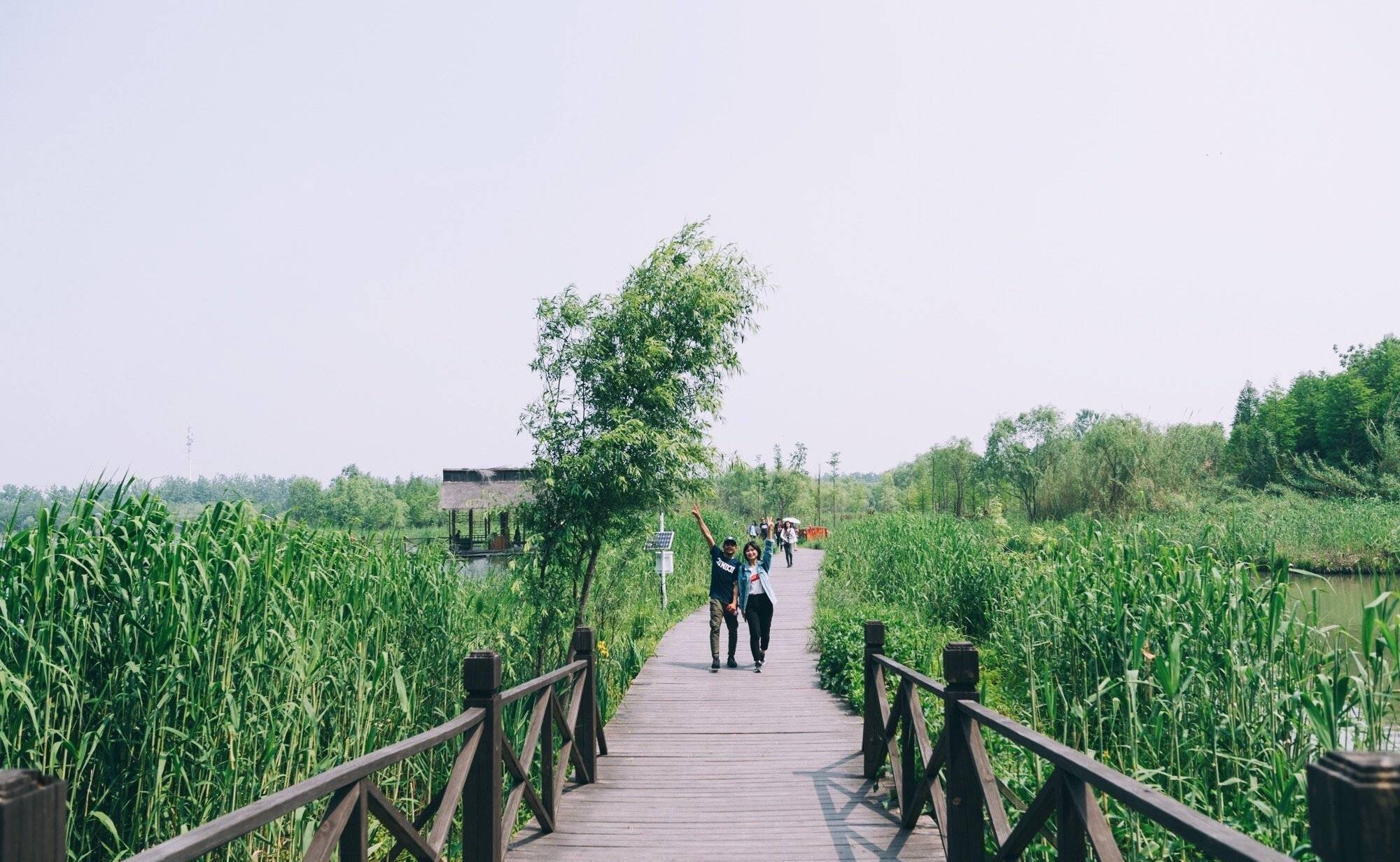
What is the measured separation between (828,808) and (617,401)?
551 centimetres

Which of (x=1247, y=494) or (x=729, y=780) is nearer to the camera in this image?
(x=729, y=780)

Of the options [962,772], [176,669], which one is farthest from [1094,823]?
[176,669]

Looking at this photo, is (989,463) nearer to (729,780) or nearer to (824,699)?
(824,699)

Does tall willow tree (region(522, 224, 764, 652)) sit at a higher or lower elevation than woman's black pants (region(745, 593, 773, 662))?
higher

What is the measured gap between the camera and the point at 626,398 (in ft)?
32.3

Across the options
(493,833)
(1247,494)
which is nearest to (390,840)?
(493,833)

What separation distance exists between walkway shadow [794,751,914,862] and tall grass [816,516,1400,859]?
0.83 metres

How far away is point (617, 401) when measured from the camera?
987 cm

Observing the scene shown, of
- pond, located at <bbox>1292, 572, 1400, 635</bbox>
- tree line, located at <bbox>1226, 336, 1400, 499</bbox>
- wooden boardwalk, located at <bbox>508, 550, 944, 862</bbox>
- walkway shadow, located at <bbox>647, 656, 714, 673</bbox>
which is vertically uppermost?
tree line, located at <bbox>1226, 336, 1400, 499</bbox>

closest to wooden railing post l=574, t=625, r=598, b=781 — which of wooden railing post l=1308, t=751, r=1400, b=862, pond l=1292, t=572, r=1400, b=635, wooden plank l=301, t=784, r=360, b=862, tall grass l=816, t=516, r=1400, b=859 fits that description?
tall grass l=816, t=516, r=1400, b=859

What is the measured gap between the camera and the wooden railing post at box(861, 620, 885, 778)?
6.10 meters

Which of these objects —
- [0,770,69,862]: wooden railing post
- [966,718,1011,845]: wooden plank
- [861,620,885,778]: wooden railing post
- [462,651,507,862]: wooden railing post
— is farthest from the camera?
[861,620,885,778]: wooden railing post

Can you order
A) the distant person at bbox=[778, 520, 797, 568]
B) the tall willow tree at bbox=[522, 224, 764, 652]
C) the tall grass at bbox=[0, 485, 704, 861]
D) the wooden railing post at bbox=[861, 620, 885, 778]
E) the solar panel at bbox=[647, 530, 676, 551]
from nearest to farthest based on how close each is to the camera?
the tall grass at bbox=[0, 485, 704, 861]
the wooden railing post at bbox=[861, 620, 885, 778]
the tall willow tree at bbox=[522, 224, 764, 652]
the solar panel at bbox=[647, 530, 676, 551]
the distant person at bbox=[778, 520, 797, 568]

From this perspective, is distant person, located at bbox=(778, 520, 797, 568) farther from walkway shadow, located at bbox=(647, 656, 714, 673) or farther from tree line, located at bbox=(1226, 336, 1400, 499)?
tree line, located at bbox=(1226, 336, 1400, 499)
